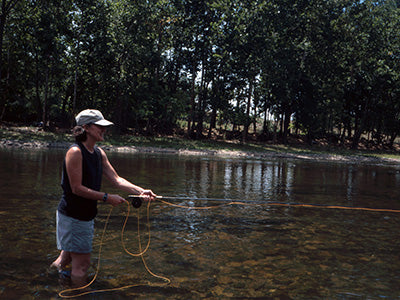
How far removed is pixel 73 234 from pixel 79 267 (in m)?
0.53

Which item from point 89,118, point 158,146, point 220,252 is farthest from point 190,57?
point 89,118

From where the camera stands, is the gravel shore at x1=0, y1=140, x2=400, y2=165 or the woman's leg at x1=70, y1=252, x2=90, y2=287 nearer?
the woman's leg at x1=70, y1=252, x2=90, y2=287

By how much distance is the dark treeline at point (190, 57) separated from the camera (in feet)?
138

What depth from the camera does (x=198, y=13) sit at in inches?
1831

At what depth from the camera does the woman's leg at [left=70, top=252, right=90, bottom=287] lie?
501 centimetres

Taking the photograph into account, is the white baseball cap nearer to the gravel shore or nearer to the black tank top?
the black tank top

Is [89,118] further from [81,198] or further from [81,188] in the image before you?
[81,198]

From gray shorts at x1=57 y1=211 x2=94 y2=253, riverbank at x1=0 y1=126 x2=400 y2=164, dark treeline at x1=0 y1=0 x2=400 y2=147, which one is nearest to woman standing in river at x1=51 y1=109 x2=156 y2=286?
gray shorts at x1=57 y1=211 x2=94 y2=253

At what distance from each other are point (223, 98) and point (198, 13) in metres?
10.4

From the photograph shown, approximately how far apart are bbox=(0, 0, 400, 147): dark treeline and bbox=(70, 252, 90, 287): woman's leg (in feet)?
118

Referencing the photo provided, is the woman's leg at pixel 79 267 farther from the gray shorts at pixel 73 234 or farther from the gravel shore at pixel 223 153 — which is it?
the gravel shore at pixel 223 153

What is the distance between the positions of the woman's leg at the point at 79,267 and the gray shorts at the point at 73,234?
141 millimetres

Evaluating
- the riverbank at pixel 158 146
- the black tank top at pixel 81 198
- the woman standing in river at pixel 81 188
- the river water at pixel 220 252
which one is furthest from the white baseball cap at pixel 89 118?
the riverbank at pixel 158 146

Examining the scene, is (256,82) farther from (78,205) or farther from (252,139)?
(78,205)
